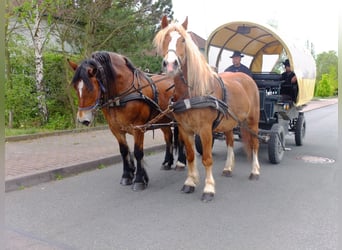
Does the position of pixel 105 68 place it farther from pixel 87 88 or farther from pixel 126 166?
pixel 126 166

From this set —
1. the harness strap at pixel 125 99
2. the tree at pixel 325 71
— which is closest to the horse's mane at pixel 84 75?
the harness strap at pixel 125 99

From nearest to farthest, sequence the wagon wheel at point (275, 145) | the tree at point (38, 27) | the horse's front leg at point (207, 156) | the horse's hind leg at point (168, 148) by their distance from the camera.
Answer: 1. the horse's front leg at point (207, 156)
2. the horse's hind leg at point (168, 148)
3. the wagon wheel at point (275, 145)
4. the tree at point (38, 27)

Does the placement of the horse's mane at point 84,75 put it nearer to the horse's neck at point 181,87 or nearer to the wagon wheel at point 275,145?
the horse's neck at point 181,87

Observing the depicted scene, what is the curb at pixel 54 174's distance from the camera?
15.8 feet

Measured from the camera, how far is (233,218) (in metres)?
3.74

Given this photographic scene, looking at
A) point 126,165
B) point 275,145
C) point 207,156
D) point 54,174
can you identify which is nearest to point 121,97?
point 126,165

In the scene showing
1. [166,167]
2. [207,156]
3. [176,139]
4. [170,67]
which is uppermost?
[170,67]

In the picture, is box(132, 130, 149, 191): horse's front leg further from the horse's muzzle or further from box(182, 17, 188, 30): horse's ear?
box(182, 17, 188, 30): horse's ear

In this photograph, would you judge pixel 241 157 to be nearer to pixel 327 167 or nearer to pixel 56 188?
pixel 327 167

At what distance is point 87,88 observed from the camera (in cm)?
405

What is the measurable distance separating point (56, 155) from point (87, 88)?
117 inches

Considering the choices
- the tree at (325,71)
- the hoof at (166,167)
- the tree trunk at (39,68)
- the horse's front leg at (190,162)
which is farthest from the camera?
the tree at (325,71)

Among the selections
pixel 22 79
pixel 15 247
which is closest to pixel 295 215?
pixel 15 247

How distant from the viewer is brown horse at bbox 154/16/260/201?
377 centimetres
